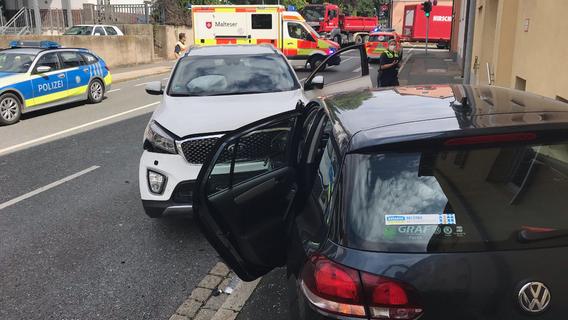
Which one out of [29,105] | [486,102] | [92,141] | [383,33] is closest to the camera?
[486,102]

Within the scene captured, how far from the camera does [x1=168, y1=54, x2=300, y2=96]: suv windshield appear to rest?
247 inches

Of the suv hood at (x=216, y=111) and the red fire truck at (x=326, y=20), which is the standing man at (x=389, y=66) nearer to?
the suv hood at (x=216, y=111)

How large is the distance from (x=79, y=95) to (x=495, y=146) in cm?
1304

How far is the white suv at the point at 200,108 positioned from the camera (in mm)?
4699

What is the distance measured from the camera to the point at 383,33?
2520 centimetres

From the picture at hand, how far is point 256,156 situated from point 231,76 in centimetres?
271

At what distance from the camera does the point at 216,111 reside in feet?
17.1

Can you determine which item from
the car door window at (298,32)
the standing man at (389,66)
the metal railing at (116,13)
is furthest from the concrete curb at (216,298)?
the metal railing at (116,13)

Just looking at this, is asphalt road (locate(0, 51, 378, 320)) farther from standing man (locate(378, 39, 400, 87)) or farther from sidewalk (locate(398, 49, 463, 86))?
sidewalk (locate(398, 49, 463, 86))

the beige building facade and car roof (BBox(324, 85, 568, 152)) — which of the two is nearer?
car roof (BBox(324, 85, 568, 152))

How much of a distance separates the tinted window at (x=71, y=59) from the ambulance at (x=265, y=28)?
411 inches

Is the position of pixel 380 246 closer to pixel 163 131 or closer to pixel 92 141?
pixel 163 131

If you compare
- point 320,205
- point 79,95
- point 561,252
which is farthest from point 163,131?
point 79,95

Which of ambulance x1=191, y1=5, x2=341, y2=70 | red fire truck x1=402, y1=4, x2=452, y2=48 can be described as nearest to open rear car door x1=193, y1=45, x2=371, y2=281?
ambulance x1=191, y1=5, x2=341, y2=70
